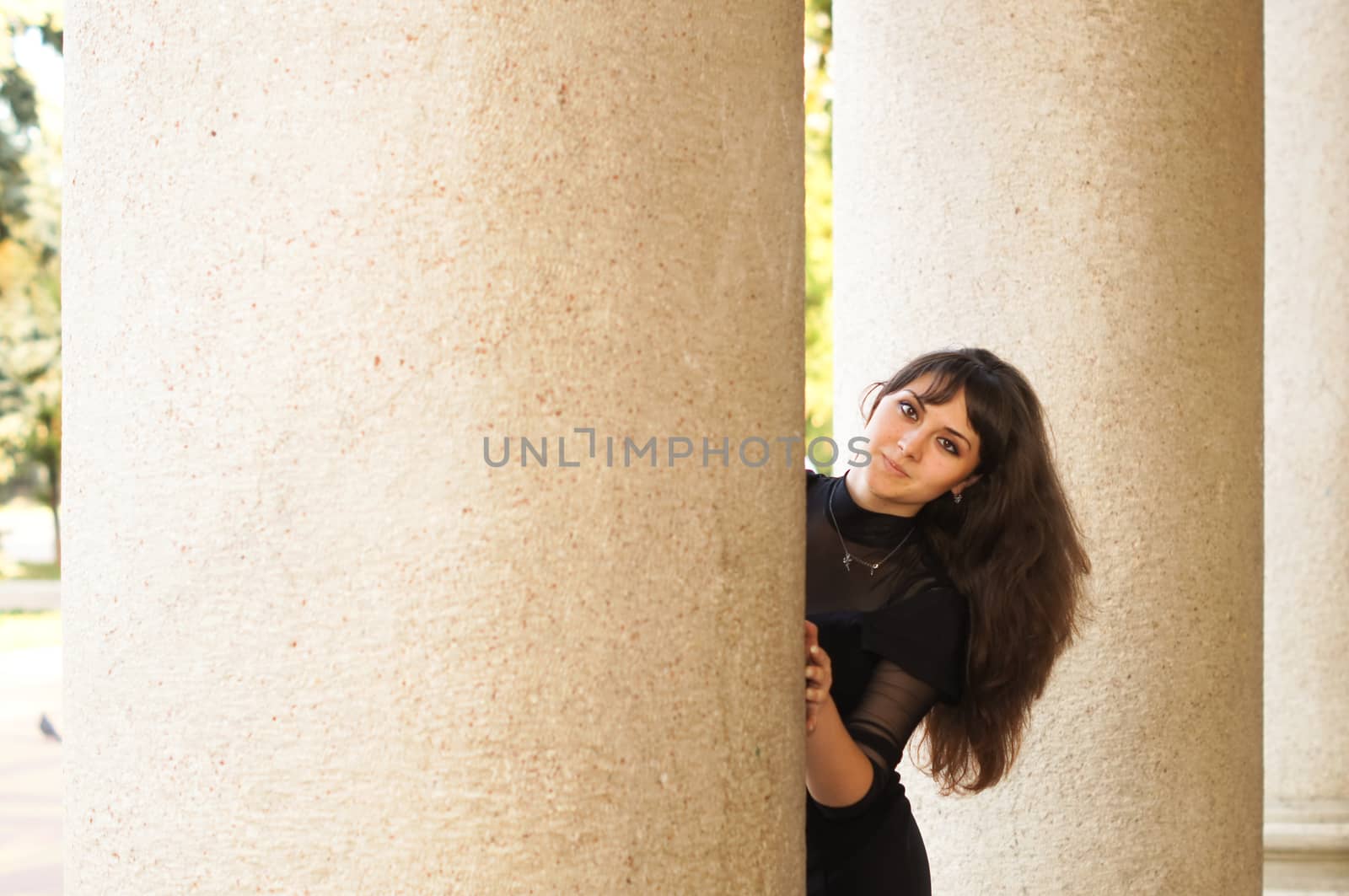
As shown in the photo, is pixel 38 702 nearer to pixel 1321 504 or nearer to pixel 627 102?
pixel 1321 504

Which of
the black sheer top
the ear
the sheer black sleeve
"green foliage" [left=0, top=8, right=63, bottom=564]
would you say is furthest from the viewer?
"green foliage" [left=0, top=8, right=63, bottom=564]

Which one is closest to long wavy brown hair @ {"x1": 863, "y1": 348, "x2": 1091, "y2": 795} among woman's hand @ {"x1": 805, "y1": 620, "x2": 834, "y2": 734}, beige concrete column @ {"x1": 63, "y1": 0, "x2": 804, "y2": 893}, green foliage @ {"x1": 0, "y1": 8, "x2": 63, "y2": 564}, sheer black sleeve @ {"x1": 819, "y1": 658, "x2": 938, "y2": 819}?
sheer black sleeve @ {"x1": 819, "y1": 658, "x2": 938, "y2": 819}

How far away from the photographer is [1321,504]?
11.3 m

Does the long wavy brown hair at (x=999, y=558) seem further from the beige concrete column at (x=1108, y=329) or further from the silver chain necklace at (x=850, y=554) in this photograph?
the beige concrete column at (x=1108, y=329)

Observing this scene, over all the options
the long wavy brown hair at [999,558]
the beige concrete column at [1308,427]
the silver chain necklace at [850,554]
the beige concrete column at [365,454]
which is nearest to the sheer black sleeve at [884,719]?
the long wavy brown hair at [999,558]

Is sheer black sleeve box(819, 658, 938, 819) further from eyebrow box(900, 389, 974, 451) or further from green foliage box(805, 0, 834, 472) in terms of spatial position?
green foliage box(805, 0, 834, 472)

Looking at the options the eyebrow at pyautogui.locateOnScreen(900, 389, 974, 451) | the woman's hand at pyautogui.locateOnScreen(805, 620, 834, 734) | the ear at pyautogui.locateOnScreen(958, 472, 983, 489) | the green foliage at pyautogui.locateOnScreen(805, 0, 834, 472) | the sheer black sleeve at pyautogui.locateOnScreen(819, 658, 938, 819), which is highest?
the green foliage at pyautogui.locateOnScreen(805, 0, 834, 472)

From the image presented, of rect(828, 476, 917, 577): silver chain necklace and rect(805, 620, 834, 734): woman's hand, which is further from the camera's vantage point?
rect(828, 476, 917, 577): silver chain necklace

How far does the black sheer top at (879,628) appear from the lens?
5.27 m

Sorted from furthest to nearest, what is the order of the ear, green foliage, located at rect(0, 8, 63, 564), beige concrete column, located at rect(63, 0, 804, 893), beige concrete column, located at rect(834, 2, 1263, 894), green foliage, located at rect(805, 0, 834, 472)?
green foliage, located at rect(0, 8, 63, 564)
green foliage, located at rect(805, 0, 834, 472)
beige concrete column, located at rect(834, 2, 1263, 894)
the ear
beige concrete column, located at rect(63, 0, 804, 893)

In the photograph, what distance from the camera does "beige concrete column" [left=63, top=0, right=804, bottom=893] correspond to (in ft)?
9.95

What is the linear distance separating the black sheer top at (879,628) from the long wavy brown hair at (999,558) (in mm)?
110

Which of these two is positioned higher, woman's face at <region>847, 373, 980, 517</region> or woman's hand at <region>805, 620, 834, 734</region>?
woman's face at <region>847, 373, 980, 517</region>

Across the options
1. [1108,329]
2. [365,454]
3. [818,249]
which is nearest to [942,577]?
[1108,329]
